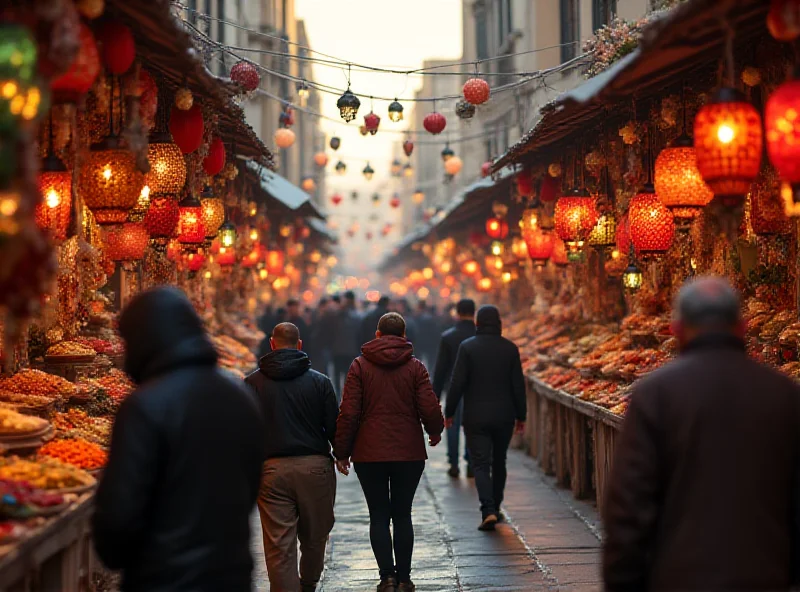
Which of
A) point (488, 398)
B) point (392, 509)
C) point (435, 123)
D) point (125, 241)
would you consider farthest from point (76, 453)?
point (435, 123)

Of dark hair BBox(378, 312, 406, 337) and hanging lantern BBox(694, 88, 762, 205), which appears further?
dark hair BBox(378, 312, 406, 337)

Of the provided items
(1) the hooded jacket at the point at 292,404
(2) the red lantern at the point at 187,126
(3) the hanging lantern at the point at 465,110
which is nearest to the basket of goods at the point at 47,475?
(1) the hooded jacket at the point at 292,404

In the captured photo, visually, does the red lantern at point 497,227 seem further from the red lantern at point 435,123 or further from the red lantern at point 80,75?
the red lantern at point 80,75

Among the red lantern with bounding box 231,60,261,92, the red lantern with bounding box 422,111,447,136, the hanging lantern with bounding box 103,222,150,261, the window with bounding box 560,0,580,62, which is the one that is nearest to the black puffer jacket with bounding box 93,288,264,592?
the hanging lantern with bounding box 103,222,150,261

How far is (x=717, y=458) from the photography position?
3.96 meters

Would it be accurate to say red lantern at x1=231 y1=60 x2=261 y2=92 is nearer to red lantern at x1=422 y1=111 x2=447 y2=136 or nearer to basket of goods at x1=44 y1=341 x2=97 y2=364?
red lantern at x1=422 y1=111 x2=447 y2=136

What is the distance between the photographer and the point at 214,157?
33.9ft

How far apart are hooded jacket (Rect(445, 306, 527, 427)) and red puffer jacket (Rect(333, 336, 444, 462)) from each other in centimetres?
226

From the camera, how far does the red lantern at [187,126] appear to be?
27.9ft

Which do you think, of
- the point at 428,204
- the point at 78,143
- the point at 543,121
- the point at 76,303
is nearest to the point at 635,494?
the point at 78,143

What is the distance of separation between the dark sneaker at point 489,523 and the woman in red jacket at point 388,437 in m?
2.33

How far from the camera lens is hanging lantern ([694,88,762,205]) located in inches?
227

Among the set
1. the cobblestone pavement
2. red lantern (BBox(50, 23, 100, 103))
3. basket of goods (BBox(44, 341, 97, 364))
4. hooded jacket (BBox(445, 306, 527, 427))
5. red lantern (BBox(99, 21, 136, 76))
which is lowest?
the cobblestone pavement

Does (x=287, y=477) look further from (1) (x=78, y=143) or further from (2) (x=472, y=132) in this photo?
(2) (x=472, y=132)
